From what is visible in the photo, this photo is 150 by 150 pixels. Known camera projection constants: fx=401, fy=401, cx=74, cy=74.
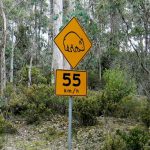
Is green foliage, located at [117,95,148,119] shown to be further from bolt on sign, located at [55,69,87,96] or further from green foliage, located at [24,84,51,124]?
bolt on sign, located at [55,69,87,96]

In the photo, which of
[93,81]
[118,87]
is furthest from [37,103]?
[93,81]

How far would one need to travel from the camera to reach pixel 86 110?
12.7 m

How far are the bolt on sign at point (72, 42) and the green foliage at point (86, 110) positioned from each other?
5.18 meters

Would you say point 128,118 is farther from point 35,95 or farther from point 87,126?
point 35,95

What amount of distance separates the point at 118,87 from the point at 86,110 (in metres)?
2.78

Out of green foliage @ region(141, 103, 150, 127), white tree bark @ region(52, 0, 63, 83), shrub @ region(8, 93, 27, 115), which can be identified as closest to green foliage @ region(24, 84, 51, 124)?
shrub @ region(8, 93, 27, 115)

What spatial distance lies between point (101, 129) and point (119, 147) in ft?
8.94

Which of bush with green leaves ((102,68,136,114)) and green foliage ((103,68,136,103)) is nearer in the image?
bush with green leaves ((102,68,136,114))

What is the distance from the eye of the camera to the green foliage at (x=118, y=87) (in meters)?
14.2

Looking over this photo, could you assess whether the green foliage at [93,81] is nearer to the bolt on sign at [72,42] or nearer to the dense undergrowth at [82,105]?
the dense undergrowth at [82,105]

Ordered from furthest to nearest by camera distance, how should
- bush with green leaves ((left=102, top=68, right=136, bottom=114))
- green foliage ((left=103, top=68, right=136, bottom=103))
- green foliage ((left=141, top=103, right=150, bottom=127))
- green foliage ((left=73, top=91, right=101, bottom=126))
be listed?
green foliage ((left=103, top=68, right=136, bottom=103))
bush with green leaves ((left=102, top=68, right=136, bottom=114))
green foliage ((left=73, top=91, right=101, bottom=126))
green foliage ((left=141, top=103, right=150, bottom=127))

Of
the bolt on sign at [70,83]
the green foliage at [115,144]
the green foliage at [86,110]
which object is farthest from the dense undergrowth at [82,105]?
the bolt on sign at [70,83]

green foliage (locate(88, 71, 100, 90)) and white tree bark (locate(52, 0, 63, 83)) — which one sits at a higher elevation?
white tree bark (locate(52, 0, 63, 83))

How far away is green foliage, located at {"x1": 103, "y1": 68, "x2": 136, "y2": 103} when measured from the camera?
14.2 meters
